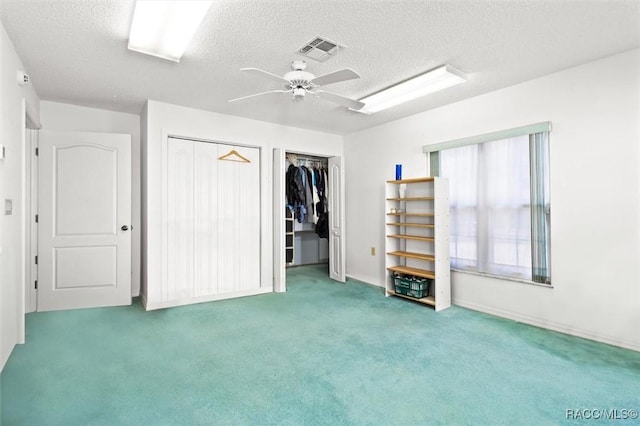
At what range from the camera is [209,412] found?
190 centimetres

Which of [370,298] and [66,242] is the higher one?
[66,242]

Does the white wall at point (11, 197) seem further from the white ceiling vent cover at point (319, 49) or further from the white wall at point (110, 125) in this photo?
→ the white ceiling vent cover at point (319, 49)

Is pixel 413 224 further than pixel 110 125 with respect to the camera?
No

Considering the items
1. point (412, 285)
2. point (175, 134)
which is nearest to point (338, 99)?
point (175, 134)

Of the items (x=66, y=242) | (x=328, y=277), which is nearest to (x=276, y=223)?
(x=328, y=277)

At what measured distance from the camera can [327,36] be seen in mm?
2430

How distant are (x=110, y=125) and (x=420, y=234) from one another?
4.26m

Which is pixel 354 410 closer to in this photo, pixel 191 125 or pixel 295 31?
pixel 295 31

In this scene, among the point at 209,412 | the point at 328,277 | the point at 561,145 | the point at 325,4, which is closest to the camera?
the point at 209,412

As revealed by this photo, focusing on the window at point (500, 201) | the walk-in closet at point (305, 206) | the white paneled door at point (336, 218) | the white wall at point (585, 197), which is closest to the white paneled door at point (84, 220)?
the walk-in closet at point (305, 206)

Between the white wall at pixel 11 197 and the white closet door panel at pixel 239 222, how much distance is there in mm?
1971

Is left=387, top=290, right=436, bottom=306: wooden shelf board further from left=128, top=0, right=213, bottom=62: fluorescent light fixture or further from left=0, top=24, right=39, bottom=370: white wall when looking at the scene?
left=0, top=24, right=39, bottom=370: white wall

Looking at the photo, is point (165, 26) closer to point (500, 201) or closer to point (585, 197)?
point (500, 201)

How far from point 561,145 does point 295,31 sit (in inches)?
103
